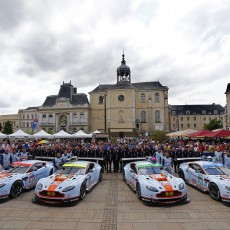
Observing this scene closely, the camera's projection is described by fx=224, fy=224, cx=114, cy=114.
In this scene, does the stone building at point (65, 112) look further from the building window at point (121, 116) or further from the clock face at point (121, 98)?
the clock face at point (121, 98)

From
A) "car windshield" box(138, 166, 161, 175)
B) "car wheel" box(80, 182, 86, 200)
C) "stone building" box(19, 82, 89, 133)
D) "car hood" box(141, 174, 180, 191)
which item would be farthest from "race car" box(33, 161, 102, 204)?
"stone building" box(19, 82, 89, 133)

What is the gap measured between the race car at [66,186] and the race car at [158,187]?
2332mm

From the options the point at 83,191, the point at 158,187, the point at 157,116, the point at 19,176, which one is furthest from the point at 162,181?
the point at 157,116

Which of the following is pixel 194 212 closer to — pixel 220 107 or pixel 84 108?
pixel 84 108

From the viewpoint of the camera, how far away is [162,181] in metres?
9.26

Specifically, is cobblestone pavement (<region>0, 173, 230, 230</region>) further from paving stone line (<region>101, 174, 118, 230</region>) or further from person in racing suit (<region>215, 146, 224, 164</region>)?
person in racing suit (<region>215, 146, 224, 164</region>)

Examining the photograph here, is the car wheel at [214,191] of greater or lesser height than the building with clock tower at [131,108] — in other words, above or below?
below

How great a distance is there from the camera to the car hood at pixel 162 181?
8770 millimetres

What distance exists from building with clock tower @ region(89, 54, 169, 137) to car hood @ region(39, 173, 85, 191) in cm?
5238

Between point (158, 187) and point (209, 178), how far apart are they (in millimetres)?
2790

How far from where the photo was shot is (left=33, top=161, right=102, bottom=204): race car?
8562mm

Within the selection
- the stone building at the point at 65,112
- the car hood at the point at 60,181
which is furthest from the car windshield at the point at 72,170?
the stone building at the point at 65,112

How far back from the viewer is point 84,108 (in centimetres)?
6856

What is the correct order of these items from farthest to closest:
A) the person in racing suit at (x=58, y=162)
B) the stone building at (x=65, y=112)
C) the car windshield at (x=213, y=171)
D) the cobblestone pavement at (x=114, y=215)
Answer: the stone building at (x=65, y=112) → the person in racing suit at (x=58, y=162) → the car windshield at (x=213, y=171) → the cobblestone pavement at (x=114, y=215)
